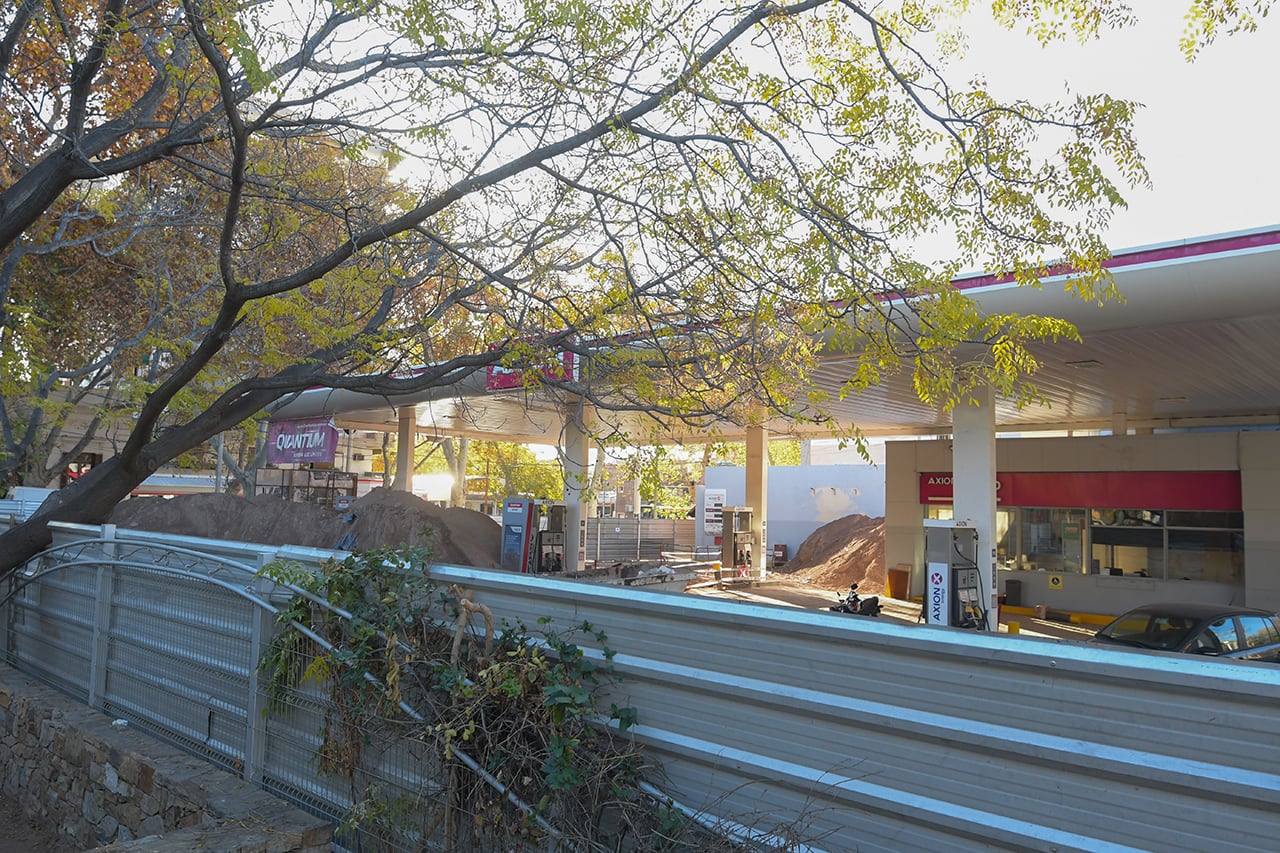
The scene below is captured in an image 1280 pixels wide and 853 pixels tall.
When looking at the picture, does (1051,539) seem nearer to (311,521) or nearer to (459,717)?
(311,521)

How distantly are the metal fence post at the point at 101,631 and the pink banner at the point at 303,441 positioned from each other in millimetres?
15247

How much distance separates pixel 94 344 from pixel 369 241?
16.4 meters

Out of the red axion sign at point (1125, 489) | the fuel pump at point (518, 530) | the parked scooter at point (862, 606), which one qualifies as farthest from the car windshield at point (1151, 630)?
the fuel pump at point (518, 530)

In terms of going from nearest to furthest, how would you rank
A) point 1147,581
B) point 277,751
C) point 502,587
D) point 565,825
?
point 565,825 → point 502,587 → point 277,751 → point 1147,581

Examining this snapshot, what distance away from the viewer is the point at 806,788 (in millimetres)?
3092

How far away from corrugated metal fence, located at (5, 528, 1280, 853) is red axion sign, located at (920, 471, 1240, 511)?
17.4 m

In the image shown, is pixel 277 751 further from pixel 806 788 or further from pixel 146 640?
pixel 806 788

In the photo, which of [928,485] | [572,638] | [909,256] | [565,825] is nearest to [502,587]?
[572,638]

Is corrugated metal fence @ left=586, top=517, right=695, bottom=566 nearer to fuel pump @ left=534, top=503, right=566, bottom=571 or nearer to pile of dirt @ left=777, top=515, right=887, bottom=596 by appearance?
pile of dirt @ left=777, top=515, right=887, bottom=596

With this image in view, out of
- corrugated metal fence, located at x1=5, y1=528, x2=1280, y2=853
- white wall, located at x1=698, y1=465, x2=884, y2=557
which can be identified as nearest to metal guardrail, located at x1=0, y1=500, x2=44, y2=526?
corrugated metal fence, located at x1=5, y1=528, x2=1280, y2=853

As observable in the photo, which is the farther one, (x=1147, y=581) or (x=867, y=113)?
(x=1147, y=581)

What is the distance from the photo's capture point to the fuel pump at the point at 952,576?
13547mm

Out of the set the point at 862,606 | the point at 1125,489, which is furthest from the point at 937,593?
the point at 1125,489

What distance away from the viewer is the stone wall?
4.34 m
